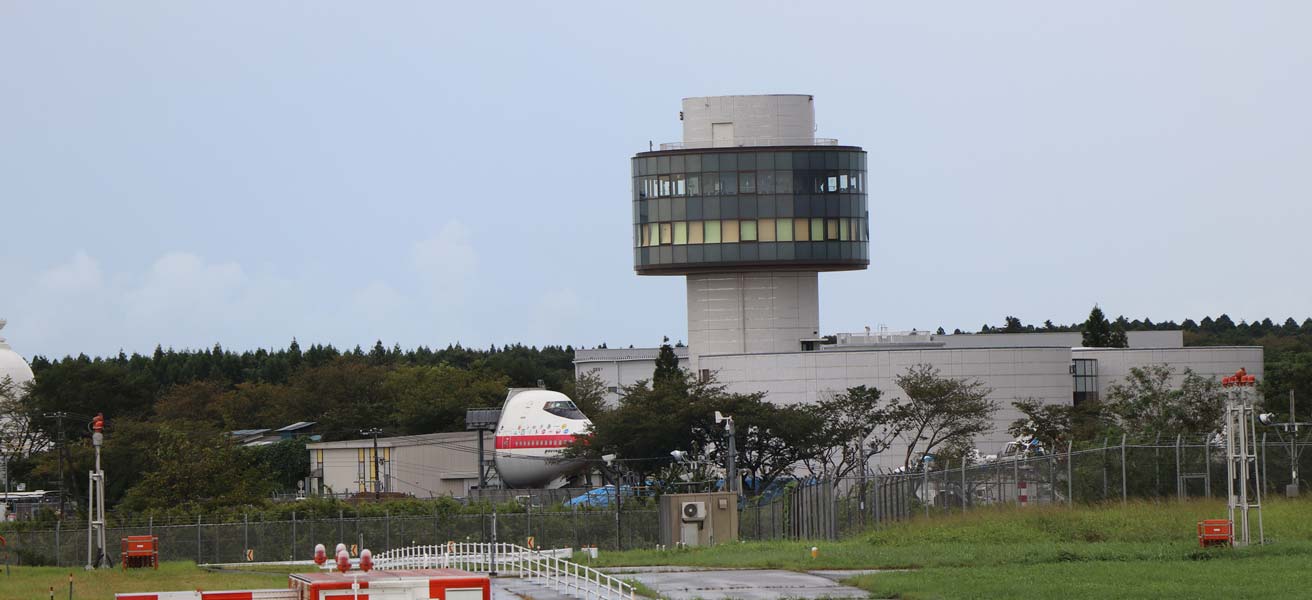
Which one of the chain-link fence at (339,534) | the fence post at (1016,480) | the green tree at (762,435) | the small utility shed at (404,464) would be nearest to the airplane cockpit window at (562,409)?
the small utility shed at (404,464)

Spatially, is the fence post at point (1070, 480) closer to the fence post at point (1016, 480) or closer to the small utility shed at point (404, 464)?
the fence post at point (1016, 480)

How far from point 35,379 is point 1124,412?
286 ft

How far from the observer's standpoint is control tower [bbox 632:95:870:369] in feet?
397

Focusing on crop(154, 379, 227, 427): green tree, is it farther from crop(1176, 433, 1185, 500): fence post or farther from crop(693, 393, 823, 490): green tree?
crop(1176, 433, 1185, 500): fence post

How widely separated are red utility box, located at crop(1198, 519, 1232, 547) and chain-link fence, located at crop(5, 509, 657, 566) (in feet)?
104

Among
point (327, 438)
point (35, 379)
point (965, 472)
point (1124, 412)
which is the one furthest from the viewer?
point (327, 438)

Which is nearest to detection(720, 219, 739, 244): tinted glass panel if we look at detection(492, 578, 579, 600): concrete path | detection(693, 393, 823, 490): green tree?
detection(693, 393, 823, 490): green tree

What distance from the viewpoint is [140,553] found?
60250mm

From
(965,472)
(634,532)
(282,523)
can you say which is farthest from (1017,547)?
(282,523)

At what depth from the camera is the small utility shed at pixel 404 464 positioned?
125125 millimetres

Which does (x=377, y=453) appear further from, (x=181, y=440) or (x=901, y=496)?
(x=901, y=496)

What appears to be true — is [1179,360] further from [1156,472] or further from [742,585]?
[742,585]

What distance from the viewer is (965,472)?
62094mm

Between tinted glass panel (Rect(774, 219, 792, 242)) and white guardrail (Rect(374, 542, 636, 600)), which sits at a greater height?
tinted glass panel (Rect(774, 219, 792, 242))
